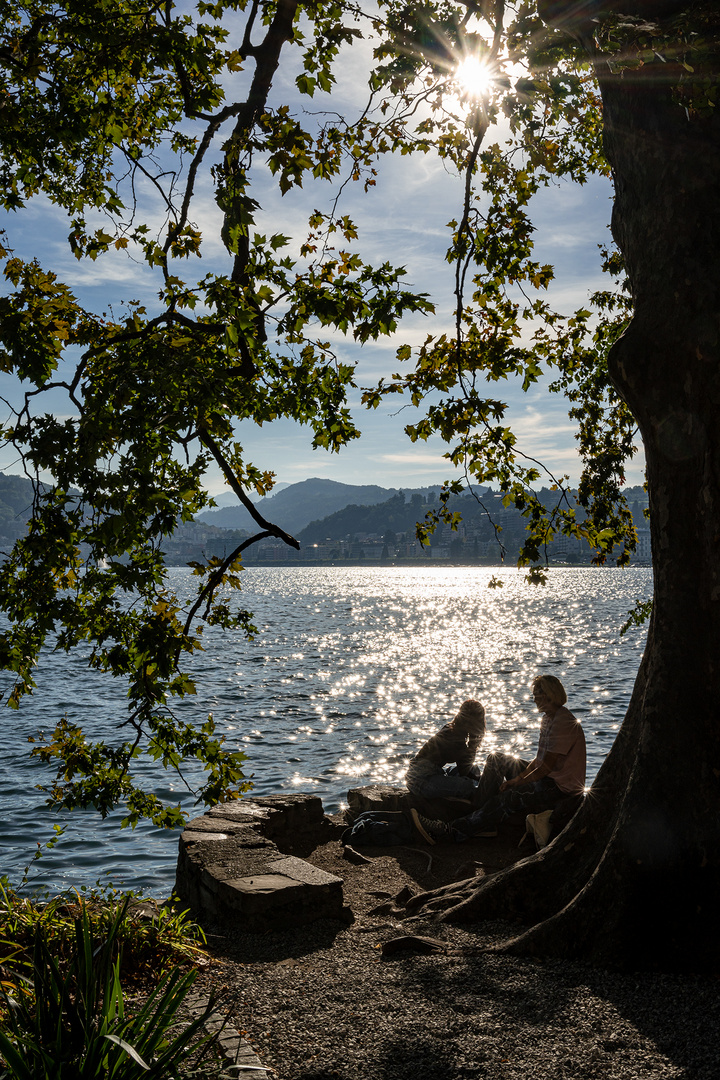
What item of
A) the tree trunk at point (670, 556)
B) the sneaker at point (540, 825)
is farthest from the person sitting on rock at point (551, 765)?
the tree trunk at point (670, 556)

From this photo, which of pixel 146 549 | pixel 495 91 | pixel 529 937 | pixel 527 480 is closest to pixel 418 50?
pixel 495 91

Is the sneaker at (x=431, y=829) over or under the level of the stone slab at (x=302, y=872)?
under

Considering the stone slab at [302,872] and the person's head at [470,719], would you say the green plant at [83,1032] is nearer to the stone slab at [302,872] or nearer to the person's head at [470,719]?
the stone slab at [302,872]

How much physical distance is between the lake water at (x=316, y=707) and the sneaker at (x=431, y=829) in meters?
3.42

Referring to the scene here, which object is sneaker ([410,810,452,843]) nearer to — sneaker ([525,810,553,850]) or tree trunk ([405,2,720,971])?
sneaker ([525,810,553,850])

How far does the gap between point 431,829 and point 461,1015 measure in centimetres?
501

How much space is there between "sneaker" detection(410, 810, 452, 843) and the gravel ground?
10.8ft

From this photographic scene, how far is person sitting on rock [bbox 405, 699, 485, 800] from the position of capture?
9.10m

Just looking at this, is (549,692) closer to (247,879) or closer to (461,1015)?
(247,879)

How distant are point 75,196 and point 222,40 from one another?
270 cm

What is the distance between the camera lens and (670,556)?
482 centimetres

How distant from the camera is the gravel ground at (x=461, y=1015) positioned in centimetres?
349

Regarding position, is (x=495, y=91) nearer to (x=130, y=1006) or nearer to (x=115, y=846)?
(x=130, y=1006)

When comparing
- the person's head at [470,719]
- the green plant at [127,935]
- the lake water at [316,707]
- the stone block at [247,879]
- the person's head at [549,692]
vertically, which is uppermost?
the person's head at [549,692]
